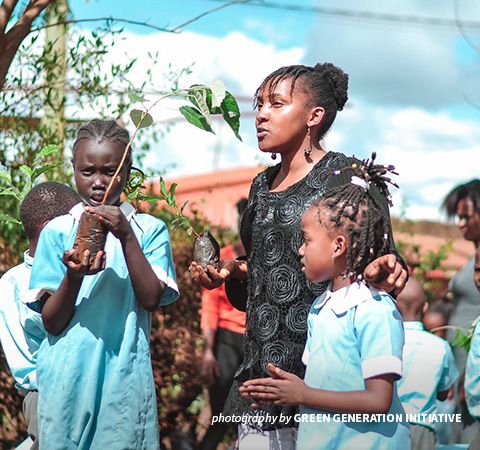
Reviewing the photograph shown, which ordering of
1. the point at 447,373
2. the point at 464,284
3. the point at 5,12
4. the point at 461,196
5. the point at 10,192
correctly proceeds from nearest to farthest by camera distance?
the point at 10,192 < the point at 5,12 < the point at 447,373 < the point at 464,284 < the point at 461,196

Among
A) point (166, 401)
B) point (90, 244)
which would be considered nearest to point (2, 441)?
point (166, 401)

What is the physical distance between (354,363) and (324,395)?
0.52 ft

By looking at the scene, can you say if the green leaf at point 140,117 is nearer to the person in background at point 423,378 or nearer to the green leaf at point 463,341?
the person in background at point 423,378

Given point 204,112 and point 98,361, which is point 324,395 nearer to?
point 98,361

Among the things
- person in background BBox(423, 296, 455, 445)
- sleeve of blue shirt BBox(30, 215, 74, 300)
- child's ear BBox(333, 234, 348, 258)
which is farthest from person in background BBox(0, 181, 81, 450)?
person in background BBox(423, 296, 455, 445)

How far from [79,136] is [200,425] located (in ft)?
12.1

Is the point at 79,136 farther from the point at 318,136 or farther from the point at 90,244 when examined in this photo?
the point at 318,136

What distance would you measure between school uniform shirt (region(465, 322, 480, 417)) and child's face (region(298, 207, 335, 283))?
130 centimetres

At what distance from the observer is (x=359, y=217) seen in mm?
2998

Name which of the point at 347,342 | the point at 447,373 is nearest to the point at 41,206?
the point at 347,342

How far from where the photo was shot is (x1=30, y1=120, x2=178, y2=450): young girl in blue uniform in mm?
3002

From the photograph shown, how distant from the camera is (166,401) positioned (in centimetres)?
618

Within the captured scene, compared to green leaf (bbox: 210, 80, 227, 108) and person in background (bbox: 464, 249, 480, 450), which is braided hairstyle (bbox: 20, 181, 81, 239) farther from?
person in background (bbox: 464, 249, 480, 450)

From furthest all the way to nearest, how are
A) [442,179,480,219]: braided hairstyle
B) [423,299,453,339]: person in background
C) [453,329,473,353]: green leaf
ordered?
[423,299,453,339]: person in background < [442,179,480,219]: braided hairstyle < [453,329,473,353]: green leaf
